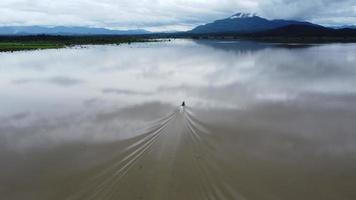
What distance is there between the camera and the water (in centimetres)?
995

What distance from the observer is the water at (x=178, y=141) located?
995 cm

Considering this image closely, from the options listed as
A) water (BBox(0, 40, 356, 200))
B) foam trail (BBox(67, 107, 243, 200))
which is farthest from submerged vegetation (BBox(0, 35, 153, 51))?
foam trail (BBox(67, 107, 243, 200))

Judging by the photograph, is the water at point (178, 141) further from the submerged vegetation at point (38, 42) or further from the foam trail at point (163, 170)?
the submerged vegetation at point (38, 42)

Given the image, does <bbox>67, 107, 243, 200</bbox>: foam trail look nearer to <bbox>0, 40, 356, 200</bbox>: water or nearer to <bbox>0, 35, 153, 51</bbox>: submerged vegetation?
<bbox>0, 40, 356, 200</bbox>: water

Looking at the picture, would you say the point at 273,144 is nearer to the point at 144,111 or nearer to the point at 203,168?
the point at 203,168

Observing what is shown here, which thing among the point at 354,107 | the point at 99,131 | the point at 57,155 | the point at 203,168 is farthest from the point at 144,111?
the point at 354,107

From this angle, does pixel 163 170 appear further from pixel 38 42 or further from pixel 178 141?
pixel 38 42

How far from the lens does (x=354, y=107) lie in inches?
797

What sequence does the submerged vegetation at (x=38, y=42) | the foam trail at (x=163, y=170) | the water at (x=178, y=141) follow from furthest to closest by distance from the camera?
1. the submerged vegetation at (x=38, y=42)
2. the water at (x=178, y=141)
3. the foam trail at (x=163, y=170)

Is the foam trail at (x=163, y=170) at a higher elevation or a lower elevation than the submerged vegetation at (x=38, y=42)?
lower

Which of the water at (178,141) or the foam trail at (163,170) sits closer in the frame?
the foam trail at (163,170)

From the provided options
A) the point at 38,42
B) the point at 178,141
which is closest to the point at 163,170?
the point at 178,141

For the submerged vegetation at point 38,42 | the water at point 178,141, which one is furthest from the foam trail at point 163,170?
the submerged vegetation at point 38,42

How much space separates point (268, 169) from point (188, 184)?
3.08m
